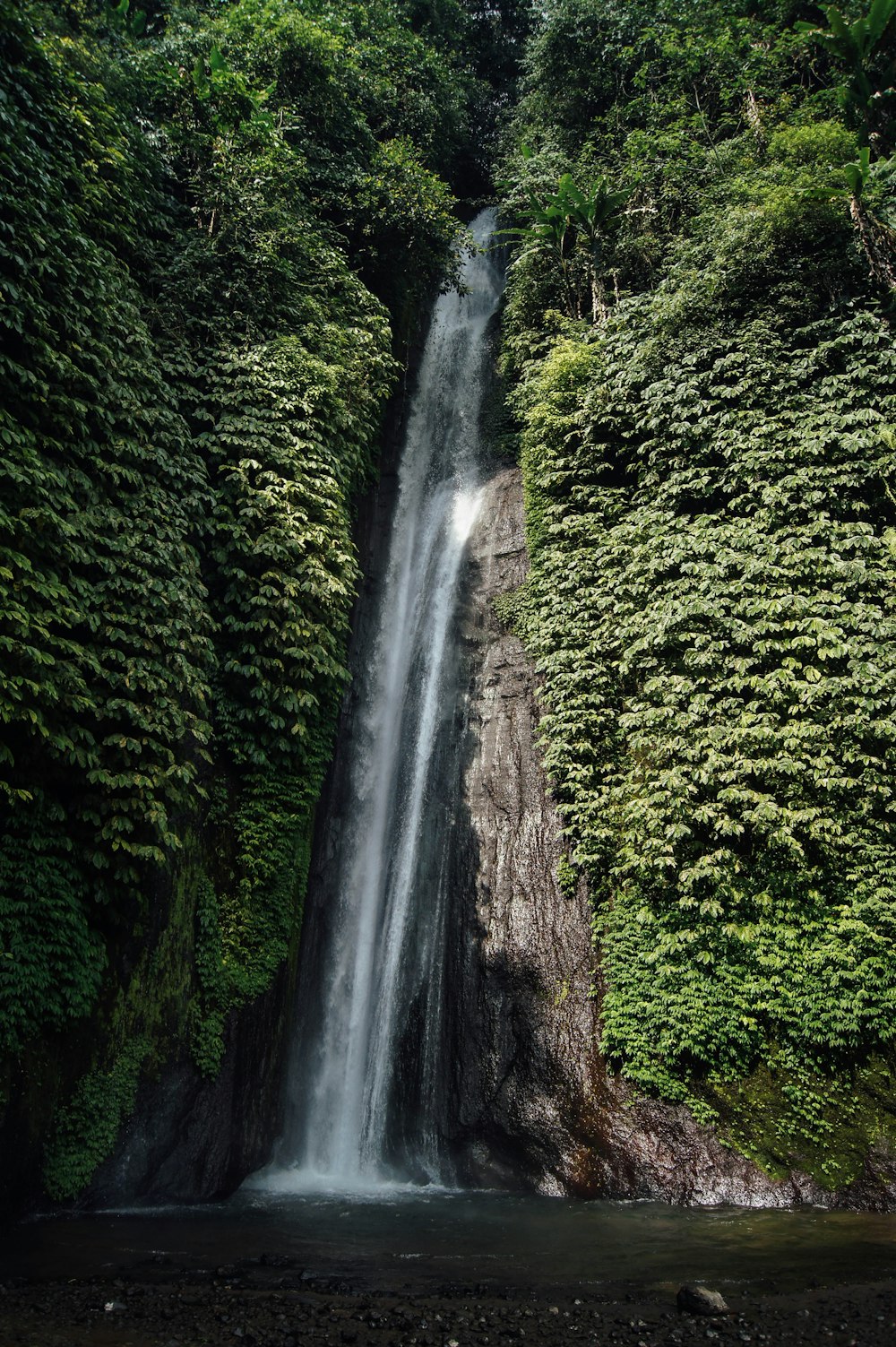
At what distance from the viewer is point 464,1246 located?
6.25 meters

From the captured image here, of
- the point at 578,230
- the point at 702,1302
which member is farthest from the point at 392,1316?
the point at 578,230

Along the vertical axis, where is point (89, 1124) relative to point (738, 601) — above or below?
below

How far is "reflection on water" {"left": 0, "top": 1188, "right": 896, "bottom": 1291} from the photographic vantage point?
5.23 metres

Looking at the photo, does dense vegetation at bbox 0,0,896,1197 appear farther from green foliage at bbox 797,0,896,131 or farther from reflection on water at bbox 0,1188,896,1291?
reflection on water at bbox 0,1188,896,1291

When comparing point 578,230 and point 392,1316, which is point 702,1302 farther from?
point 578,230

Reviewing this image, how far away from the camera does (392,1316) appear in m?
4.32

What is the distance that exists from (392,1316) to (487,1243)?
2.47m

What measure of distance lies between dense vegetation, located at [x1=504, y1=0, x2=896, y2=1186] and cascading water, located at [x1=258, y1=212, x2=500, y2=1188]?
2542 millimetres

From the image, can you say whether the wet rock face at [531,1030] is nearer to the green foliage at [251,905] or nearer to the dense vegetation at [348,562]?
the dense vegetation at [348,562]

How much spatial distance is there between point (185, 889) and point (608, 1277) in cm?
606

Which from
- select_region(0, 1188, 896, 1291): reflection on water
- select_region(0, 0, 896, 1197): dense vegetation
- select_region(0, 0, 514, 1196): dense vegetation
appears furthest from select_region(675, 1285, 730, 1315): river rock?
select_region(0, 0, 514, 1196): dense vegetation

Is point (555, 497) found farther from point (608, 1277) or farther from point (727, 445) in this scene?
point (608, 1277)

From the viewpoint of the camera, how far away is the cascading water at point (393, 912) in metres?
10.3

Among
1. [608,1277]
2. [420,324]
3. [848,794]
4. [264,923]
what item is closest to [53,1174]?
[264,923]
